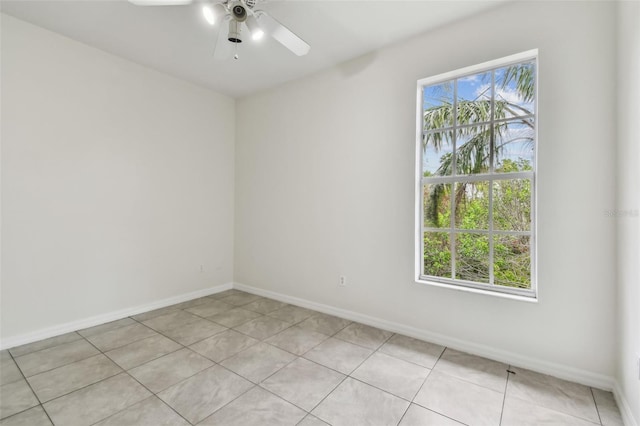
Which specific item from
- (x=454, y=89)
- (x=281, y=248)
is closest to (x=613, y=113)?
(x=454, y=89)

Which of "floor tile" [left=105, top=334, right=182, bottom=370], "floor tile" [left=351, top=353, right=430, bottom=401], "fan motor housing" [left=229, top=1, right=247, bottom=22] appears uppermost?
"fan motor housing" [left=229, top=1, right=247, bottom=22]

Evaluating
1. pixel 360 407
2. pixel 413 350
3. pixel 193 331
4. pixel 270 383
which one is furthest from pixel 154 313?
pixel 413 350

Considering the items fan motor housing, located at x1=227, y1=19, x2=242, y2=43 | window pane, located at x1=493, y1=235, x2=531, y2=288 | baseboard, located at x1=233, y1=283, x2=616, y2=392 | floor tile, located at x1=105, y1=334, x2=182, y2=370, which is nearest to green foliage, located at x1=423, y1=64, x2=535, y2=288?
window pane, located at x1=493, y1=235, x2=531, y2=288

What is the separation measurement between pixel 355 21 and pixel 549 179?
2.07 metres

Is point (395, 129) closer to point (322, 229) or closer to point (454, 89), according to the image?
point (454, 89)

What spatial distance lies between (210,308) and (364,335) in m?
1.96

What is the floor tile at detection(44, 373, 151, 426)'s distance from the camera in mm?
1708

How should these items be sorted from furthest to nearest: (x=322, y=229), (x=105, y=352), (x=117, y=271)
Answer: (x=322, y=229) < (x=117, y=271) < (x=105, y=352)

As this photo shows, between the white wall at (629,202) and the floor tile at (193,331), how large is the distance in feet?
10.2

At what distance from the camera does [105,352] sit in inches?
97.6

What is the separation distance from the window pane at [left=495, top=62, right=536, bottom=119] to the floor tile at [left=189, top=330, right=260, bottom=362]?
10.1 ft

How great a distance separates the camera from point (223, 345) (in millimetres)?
2633

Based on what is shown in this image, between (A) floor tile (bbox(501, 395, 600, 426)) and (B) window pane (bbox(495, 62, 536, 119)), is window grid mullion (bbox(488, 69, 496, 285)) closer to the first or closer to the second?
(B) window pane (bbox(495, 62, 536, 119))

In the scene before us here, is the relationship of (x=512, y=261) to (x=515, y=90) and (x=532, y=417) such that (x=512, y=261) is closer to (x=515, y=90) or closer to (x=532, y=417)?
(x=532, y=417)
